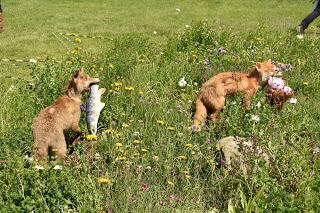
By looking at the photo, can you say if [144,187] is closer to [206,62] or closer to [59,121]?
[59,121]

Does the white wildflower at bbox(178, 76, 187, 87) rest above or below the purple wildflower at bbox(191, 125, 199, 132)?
above

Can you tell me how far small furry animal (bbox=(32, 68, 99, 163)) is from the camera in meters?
5.14

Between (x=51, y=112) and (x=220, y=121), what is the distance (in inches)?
73.6

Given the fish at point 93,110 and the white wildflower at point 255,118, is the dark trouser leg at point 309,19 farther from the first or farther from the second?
the fish at point 93,110

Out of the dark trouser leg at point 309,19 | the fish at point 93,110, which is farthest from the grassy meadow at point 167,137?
the dark trouser leg at point 309,19

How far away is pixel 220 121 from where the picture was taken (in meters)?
5.84

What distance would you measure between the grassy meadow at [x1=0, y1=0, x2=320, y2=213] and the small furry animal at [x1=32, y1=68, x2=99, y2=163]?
0.60 feet

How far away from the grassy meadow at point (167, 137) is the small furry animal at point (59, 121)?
0.18 meters

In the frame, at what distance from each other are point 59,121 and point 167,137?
1144 mm

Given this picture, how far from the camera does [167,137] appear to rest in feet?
18.0

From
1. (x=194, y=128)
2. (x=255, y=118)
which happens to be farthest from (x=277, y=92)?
(x=194, y=128)

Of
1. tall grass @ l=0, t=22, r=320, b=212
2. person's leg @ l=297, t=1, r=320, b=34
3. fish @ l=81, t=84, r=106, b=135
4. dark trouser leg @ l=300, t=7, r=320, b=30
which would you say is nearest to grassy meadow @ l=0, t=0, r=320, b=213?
tall grass @ l=0, t=22, r=320, b=212

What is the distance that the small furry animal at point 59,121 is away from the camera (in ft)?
16.9

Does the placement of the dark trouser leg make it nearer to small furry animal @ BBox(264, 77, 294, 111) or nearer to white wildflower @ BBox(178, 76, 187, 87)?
white wildflower @ BBox(178, 76, 187, 87)
